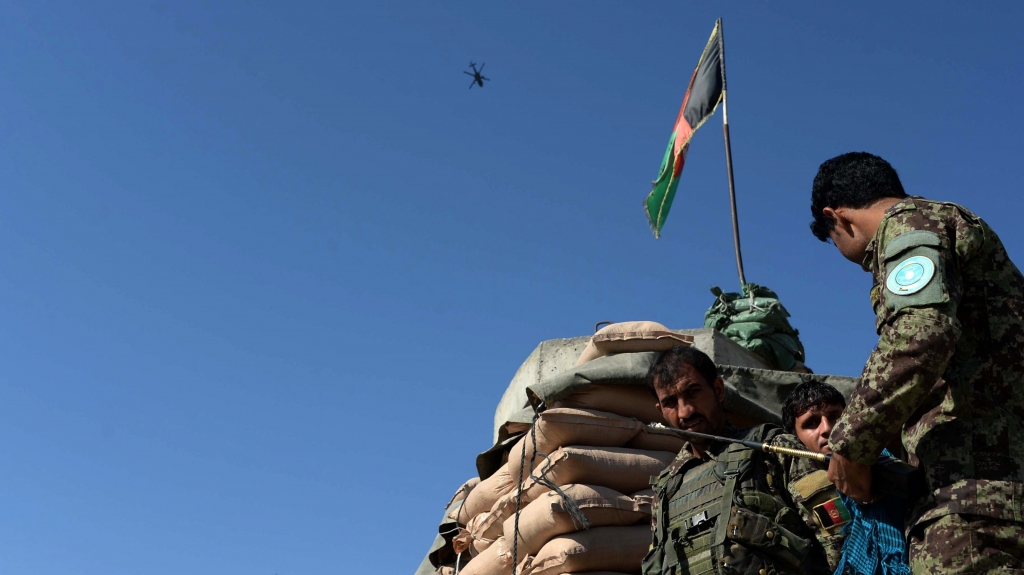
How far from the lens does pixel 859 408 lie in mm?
2023

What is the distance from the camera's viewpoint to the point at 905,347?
1.97m

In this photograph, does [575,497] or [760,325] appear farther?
[760,325]

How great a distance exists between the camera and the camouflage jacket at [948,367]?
1971 mm

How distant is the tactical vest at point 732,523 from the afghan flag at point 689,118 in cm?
575

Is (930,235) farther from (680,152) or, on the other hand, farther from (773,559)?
(680,152)

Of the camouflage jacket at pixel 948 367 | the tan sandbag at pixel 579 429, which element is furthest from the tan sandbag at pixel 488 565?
the camouflage jacket at pixel 948 367

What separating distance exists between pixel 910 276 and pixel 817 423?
1.15m

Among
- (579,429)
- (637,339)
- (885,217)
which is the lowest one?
(885,217)

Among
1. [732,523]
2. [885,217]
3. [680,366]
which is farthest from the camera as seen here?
[680,366]

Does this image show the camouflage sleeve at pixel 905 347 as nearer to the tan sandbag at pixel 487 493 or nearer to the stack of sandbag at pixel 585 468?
the stack of sandbag at pixel 585 468

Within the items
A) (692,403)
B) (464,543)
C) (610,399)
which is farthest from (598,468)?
(692,403)

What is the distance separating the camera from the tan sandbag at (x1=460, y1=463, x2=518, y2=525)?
15.0 feet

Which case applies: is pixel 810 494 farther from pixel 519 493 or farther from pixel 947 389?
pixel 519 493

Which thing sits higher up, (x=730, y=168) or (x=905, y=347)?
(x=730, y=168)
